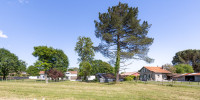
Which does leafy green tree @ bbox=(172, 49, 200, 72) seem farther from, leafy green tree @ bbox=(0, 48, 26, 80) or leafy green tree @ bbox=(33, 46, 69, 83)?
leafy green tree @ bbox=(0, 48, 26, 80)

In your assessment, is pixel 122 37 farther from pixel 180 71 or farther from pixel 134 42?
pixel 180 71

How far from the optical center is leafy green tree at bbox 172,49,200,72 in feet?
230

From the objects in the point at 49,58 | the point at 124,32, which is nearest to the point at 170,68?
the point at 124,32

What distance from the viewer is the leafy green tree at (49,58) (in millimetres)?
48794

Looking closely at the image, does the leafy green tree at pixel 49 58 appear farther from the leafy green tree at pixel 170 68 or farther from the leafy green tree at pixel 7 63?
the leafy green tree at pixel 170 68

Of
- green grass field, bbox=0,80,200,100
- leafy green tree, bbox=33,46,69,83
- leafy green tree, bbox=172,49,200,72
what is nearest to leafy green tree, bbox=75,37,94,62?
leafy green tree, bbox=33,46,69,83

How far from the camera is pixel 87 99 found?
36.1ft

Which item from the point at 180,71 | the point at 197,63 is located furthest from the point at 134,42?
the point at 197,63

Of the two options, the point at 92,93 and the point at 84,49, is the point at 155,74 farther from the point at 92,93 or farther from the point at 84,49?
the point at 92,93

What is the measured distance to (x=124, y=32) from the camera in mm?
30391

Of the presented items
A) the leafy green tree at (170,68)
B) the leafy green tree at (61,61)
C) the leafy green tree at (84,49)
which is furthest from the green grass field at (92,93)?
the leafy green tree at (170,68)

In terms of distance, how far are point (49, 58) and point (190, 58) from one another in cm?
7343

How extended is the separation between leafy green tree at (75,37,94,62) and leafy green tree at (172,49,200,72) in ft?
181

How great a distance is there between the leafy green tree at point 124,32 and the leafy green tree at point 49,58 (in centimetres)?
2650
